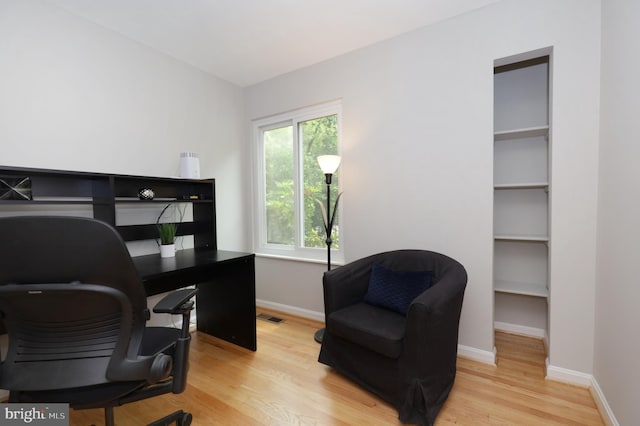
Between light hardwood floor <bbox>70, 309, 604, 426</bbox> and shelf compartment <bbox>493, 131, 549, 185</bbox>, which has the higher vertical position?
shelf compartment <bbox>493, 131, 549, 185</bbox>

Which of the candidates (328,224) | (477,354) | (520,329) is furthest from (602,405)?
(328,224)

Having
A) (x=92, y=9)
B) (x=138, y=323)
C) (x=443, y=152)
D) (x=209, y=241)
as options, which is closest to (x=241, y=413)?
(x=138, y=323)

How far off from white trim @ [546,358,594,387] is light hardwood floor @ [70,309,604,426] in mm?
39

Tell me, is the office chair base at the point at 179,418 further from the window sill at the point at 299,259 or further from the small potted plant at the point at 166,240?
the window sill at the point at 299,259

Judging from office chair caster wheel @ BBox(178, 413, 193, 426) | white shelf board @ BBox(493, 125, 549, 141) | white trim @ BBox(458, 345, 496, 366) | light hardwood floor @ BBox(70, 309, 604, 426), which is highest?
white shelf board @ BBox(493, 125, 549, 141)

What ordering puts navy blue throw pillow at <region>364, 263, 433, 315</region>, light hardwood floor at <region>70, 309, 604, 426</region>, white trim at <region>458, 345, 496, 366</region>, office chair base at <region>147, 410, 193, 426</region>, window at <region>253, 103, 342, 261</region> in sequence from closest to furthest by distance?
office chair base at <region>147, 410, 193, 426</region>, light hardwood floor at <region>70, 309, 604, 426</region>, navy blue throw pillow at <region>364, 263, 433, 315</region>, white trim at <region>458, 345, 496, 366</region>, window at <region>253, 103, 342, 261</region>

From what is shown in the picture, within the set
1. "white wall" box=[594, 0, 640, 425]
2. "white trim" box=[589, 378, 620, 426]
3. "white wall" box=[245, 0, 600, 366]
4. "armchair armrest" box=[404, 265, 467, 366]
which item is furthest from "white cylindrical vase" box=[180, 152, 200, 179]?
"white trim" box=[589, 378, 620, 426]

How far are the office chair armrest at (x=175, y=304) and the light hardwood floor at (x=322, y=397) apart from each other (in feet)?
2.73

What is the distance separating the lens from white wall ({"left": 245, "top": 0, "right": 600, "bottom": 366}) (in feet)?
5.95

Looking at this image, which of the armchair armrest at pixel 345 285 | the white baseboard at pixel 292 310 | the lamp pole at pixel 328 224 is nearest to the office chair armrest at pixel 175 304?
the armchair armrest at pixel 345 285

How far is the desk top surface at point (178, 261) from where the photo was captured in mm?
1799

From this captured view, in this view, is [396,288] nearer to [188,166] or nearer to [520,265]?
[520,265]

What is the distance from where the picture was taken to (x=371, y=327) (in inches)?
67.4

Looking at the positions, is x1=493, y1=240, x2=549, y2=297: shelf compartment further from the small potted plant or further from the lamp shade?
the small potted plant
